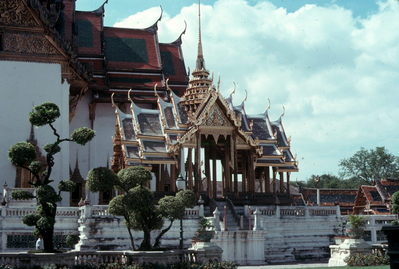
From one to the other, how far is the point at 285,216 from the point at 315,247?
136cm

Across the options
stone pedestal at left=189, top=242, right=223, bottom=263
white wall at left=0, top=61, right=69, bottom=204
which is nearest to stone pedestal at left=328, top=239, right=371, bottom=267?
stone pedestal at left=189, top=242, right=223, bottom=263

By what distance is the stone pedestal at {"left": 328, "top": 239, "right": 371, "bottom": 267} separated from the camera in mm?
15109

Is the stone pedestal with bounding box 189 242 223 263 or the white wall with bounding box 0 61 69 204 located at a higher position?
the white wall with bounding box 0 61 69 204

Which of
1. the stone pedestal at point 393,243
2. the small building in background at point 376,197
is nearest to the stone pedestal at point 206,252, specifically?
the stone pedestal at point 393,243

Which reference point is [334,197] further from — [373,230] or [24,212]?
[24,212]

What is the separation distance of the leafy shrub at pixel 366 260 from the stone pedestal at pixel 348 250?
0.25 metres

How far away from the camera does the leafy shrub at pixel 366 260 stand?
14641mm

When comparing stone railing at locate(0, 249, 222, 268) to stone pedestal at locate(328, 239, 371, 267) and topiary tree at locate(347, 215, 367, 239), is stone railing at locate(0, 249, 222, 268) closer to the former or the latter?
stone pedestal at locate(328, 239, 371, 267)

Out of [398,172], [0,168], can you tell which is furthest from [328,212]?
[398,172]

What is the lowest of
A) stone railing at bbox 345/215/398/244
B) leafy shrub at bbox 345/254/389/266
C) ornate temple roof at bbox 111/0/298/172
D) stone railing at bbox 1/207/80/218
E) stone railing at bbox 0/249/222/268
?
leafy shrub at bbox 345/254/389/266

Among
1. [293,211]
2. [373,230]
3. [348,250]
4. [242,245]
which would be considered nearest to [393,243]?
[348,250]

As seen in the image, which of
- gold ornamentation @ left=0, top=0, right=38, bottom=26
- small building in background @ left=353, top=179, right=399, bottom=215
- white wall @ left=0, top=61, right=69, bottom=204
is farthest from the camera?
small building in background @ left=353, top=179, right=399, bottom=215

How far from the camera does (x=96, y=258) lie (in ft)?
39.5

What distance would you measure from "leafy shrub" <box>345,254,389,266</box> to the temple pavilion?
4590 mm
